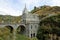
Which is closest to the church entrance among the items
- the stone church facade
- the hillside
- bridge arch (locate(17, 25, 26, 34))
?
bridge arch (locate(17, 25, 26, 34))

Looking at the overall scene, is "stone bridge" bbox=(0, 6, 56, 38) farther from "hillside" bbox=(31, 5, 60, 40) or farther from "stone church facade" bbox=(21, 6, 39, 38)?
"hillside" bbox=(31, 5, 60, 40)

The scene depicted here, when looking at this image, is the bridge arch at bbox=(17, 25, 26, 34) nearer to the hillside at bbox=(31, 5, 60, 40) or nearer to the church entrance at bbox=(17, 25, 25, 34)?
the church entrance at bbox=(17, 25, 25, 34)

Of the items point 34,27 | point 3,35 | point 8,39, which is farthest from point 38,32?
point 8,39

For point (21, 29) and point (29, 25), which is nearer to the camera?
point (29, 25)

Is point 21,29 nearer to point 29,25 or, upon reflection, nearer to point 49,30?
point 29,25

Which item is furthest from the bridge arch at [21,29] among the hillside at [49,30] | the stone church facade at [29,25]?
the hillside at [49,30]

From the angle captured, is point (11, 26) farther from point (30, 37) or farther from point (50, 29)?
point (50, 29)

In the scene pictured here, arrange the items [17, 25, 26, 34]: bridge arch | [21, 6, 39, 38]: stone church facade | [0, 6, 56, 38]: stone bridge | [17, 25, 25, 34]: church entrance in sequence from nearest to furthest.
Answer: [0, 6, 56, 38]: stone bridge < [21, 6, 39, 38]: stone church facade < [17, 25, 26, 34]: bridge arch < [17, 25, 25, 34]: church entrance

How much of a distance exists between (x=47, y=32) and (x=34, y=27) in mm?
6956

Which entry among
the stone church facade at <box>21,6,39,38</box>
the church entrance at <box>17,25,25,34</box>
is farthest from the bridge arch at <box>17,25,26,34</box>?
the stone church facade at <box>21,6,39,38</box>

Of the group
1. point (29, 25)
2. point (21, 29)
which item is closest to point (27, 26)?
point (29, 25)

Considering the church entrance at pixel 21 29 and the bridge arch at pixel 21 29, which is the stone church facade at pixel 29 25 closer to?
the bridge arch at pixel 21 29

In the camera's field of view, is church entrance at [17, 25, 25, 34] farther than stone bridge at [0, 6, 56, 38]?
Yes

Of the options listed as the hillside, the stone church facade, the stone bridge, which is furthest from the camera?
the stone church facade
